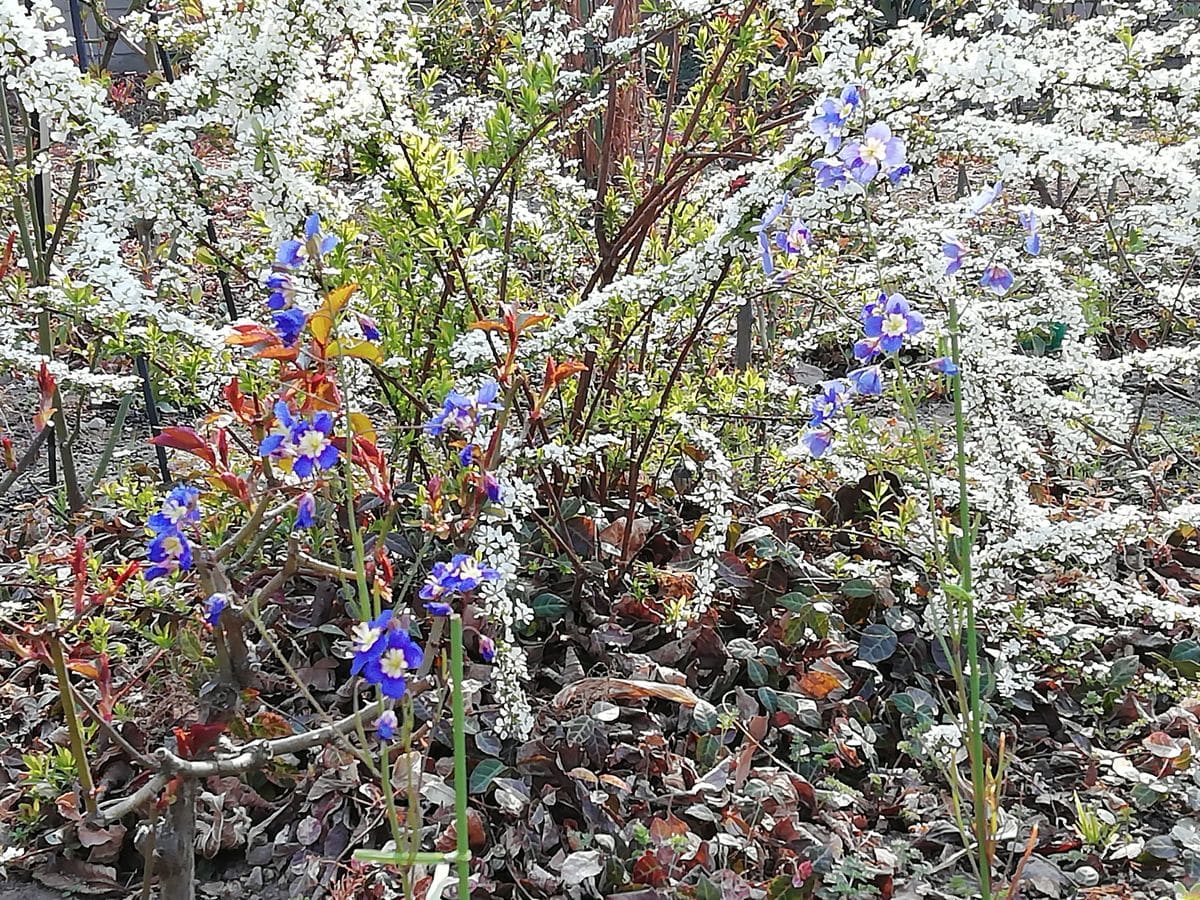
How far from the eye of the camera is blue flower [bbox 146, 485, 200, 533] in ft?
4.34

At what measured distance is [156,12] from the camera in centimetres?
286

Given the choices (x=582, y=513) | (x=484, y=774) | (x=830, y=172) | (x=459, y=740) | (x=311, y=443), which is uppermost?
(x=830, y=172)

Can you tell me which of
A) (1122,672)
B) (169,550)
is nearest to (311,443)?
(169,550)

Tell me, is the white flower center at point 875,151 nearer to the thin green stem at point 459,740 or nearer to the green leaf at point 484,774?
the thin green stem at point 459,740

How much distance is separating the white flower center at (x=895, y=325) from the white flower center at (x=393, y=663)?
81cm

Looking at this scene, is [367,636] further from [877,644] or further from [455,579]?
[877,644]

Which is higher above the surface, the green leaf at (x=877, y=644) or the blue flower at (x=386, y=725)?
the blue flower at (x=386, y=725)

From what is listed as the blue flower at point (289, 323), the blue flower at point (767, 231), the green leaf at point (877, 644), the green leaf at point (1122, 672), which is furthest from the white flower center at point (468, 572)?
the green leaf at point (1122, 672)

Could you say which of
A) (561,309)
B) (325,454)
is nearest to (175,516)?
(325,454)

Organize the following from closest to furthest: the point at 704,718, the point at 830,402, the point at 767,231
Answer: the point at 830,402, the point at 767,231, the point at 704,718

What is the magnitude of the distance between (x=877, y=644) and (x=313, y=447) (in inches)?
54.3

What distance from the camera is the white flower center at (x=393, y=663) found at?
3.78 feet

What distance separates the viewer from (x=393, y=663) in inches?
45.6

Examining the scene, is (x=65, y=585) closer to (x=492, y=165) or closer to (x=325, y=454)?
(x=492, y=165)
